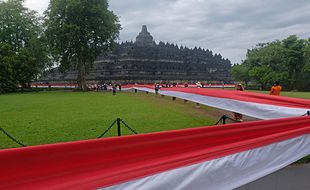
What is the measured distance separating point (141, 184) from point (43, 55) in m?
52.3

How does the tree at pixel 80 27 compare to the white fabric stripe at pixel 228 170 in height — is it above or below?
above

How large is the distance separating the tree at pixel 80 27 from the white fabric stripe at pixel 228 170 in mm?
39671

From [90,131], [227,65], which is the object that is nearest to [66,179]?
[90,131]

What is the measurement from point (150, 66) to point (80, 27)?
1059 inches

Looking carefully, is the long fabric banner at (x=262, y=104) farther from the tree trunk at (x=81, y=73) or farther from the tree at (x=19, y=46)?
the tree at (x=19, y=46)

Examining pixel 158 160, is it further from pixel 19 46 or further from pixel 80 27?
pixel 19 46

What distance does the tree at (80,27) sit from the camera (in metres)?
41.9

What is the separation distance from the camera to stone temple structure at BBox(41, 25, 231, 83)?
63.7 meters

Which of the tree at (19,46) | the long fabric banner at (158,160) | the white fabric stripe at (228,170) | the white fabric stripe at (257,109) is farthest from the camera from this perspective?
the tree at (19,46)

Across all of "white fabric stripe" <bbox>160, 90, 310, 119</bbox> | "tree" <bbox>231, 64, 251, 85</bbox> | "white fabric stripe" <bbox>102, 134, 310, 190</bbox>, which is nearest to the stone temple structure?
"tree" <bbox>231, 64, 251, 85</bbox>

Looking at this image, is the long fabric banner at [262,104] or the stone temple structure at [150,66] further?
the stone temple structure at [150,66]

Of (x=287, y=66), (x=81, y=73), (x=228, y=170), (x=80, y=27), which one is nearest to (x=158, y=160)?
(x=228, y=170)

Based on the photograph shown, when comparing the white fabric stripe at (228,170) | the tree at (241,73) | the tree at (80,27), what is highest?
the tree at (80,27)

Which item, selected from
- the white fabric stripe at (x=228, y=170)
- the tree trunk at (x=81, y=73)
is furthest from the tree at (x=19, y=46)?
the white fabric stripe at (x=228, y=170)
